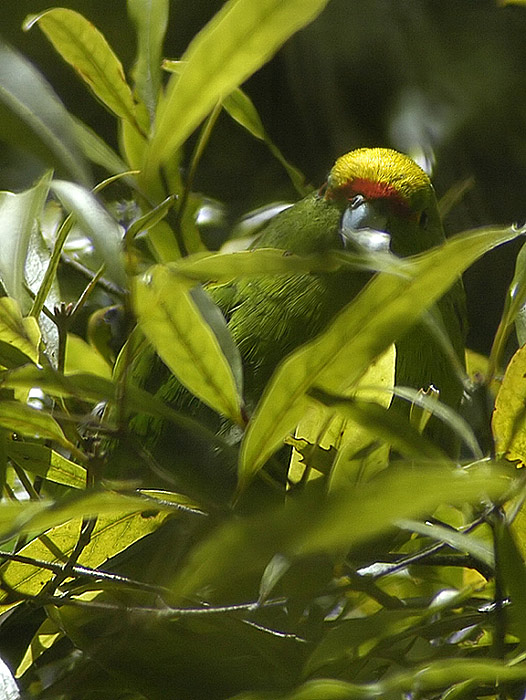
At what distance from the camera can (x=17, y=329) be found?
1.96 ft

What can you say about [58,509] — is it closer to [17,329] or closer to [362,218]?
[17,329]

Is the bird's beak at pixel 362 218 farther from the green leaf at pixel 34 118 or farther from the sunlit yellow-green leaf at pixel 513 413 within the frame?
the green leaf at pixel 34 118

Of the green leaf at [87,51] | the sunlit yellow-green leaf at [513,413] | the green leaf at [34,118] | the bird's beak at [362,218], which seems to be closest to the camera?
the green leaf at [34,118]

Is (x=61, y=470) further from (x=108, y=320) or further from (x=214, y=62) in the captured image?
(x=108, y=320)

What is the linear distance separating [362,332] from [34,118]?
217 mm

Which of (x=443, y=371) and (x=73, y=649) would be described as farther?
(x=443, y=371)

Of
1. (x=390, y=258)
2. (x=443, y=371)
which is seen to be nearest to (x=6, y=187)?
(x=443, y=371)

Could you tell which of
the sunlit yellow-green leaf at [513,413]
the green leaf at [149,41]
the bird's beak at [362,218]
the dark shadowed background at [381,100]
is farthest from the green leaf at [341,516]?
the dark shadowed background at [381,100]

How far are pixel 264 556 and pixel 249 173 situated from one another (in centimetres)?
147

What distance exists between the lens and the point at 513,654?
0.62 m

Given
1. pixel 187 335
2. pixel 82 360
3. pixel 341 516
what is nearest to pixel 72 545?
pixel 82 360

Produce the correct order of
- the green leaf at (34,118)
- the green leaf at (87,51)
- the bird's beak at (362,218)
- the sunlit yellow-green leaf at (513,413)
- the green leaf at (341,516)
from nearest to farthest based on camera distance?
1. the green leaf at (341,516)
2. the green leaf at (34,118)
3. the sunlit yellow-green leaf at (513,413)
4. the green leaf at (87,51)
5. the bird's beak at (362,218)

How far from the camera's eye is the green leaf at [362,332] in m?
0.50

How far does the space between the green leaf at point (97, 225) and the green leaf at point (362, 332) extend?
0.11 m
